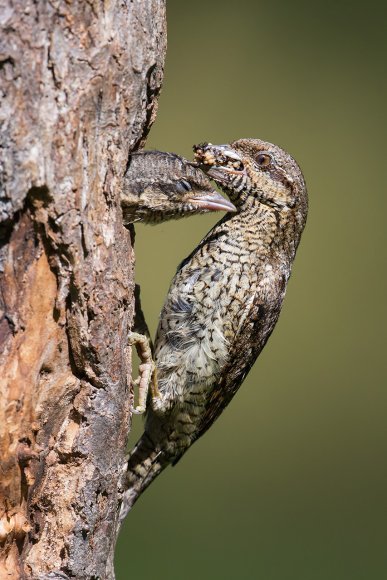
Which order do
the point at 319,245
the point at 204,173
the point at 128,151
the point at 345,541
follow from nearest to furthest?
the point at 128,151 → the point at 204,173 → the point at 345,541 → the point at 319,245

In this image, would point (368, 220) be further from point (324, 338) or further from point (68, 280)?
point (68, 280)

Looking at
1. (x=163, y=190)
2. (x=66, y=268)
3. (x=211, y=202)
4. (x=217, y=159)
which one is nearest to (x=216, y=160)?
(x=217, y=159)

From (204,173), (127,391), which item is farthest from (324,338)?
(127,391)

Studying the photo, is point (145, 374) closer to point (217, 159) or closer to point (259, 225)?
point (259, 225)

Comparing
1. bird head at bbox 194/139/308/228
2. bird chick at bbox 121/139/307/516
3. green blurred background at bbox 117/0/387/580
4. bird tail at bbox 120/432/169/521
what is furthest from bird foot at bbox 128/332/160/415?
green blurred background at bbox 117/0/387/580

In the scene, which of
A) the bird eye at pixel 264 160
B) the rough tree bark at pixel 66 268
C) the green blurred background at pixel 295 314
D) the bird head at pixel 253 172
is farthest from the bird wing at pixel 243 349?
the green blurred background at pixel 295 314

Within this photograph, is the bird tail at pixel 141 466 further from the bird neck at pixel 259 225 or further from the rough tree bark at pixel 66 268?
the bird neck at pixel 259 225
